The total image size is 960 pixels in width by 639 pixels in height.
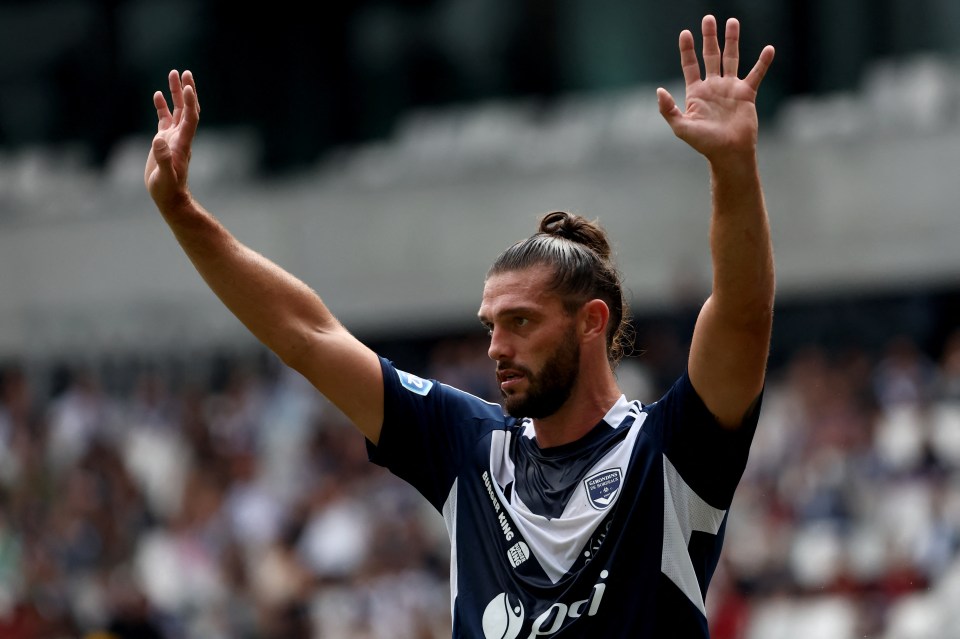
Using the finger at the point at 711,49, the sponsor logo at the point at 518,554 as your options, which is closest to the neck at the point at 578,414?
the sponsor logo at the point at 518,554

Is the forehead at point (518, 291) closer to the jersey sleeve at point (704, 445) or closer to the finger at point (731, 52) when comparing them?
the jersey sleeve at point (704, 445)

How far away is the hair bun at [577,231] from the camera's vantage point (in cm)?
487

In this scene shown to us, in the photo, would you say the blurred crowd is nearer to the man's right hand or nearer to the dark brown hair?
the dark brown hair

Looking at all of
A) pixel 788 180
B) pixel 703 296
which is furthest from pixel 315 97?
pixel 703 296

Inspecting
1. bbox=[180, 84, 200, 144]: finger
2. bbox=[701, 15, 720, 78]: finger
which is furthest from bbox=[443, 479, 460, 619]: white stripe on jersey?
bbox=[701, 15, 720, 78]: finger

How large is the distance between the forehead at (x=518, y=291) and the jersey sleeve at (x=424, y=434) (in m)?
0.38

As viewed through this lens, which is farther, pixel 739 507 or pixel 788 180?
pixel 788 180

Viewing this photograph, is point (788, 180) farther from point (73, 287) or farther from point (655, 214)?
point (73, 287)

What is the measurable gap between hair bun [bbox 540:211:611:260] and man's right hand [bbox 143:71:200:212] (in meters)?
1.08

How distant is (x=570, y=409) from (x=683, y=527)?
50 cm

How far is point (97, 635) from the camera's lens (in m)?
12.5

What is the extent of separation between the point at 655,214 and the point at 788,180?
→ 1.70 m

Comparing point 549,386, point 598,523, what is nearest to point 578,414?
point 549,386

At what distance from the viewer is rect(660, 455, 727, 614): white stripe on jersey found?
431 centimetres
